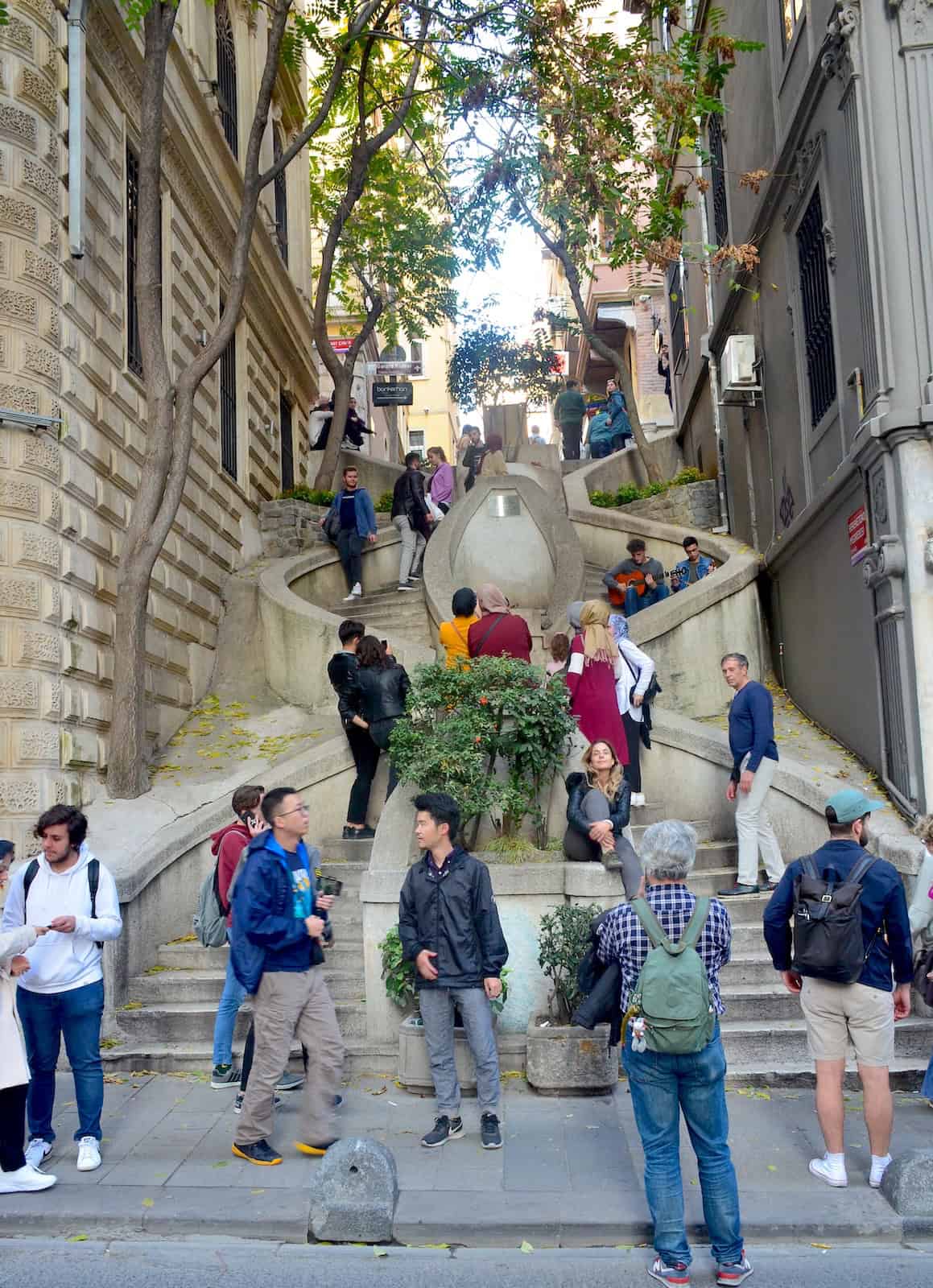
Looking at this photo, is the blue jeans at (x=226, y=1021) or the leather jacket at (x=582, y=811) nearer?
the blue jeans at (x=226, y=1021)

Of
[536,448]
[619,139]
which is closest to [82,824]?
[619,139]

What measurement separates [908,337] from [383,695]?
16.3 ft

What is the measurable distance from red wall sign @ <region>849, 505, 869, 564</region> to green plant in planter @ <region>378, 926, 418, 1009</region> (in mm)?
4901

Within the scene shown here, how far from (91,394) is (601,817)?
6304mm

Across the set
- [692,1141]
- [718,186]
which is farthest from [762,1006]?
[718,186]

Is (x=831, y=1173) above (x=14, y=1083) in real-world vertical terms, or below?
below

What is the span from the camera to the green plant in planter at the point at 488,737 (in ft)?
26.4

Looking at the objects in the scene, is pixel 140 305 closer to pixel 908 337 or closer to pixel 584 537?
pixel 908 337

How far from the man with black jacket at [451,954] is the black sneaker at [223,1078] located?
1.54 meters

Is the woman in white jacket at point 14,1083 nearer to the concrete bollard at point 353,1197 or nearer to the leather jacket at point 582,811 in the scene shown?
the concrete bollard at point 353,1197

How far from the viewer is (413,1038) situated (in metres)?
7.18

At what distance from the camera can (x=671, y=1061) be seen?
4777mm

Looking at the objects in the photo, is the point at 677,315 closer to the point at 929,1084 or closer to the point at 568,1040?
the point at 568,1040

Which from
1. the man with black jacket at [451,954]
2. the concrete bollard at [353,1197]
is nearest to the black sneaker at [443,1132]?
the man with black jacket at [451,954]
